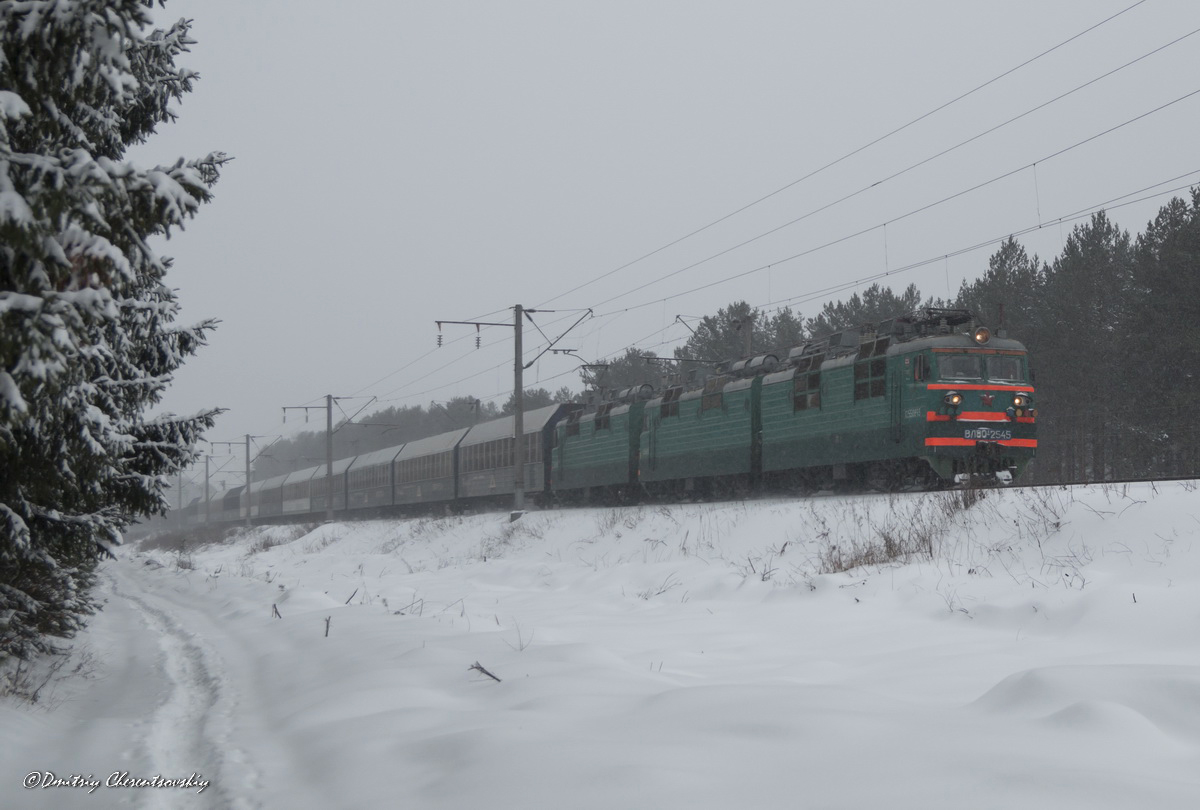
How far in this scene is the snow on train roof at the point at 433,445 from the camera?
131 feet

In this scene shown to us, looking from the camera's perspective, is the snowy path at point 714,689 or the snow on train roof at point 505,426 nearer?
the snowy path at point 714,689

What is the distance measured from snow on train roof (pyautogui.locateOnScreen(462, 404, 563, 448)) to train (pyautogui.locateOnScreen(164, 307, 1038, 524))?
0.10m

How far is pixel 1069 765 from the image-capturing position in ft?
12.4

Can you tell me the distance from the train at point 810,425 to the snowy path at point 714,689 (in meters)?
4.45

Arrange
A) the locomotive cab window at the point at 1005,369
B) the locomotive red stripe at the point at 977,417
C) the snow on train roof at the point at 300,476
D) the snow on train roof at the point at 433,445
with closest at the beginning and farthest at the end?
the locomotive red stripe at the point at 977,417
the locomotive cab window at the point at 1005,369
the snow on train roof at the point at 433,445
the snow on train roof at the point at 300,476

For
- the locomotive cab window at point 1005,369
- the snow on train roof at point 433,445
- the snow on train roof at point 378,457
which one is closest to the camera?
the locomotive cab window at point 1005,369

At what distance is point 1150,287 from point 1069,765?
40056mm

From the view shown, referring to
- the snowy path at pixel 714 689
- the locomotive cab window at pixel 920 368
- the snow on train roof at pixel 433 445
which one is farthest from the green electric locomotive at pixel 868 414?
the snow on train roof at pixel 433 445

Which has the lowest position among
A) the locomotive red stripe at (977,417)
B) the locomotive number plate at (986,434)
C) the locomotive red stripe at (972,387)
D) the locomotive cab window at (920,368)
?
the locomotive number plate at (986,434)

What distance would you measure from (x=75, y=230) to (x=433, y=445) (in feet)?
128

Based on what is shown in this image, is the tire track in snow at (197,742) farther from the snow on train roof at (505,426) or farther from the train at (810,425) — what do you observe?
the snow on train roof at (505,426)

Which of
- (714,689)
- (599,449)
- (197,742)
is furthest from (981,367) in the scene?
(197,742)

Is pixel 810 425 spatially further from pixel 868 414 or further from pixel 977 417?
pixel 977 417

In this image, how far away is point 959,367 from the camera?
59.4ft
